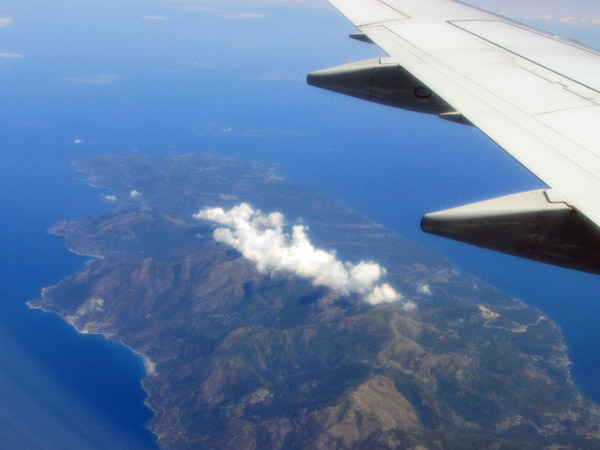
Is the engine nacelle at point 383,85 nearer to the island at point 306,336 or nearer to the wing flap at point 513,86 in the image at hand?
the wing flap at point 513,86

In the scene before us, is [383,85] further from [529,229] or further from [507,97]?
[529,229]

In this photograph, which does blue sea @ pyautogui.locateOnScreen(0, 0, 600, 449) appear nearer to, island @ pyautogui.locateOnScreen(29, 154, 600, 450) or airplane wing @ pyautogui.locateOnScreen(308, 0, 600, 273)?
airplane wing @ pyautogui.locateOnScreen(308, 0, 600, 273)

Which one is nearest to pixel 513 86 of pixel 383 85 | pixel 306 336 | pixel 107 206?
pixel 383 85

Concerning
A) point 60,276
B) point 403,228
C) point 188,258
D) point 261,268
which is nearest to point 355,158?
point 403,228

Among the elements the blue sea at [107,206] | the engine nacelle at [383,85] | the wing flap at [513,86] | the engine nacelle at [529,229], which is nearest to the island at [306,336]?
the blue sea at [107,206]

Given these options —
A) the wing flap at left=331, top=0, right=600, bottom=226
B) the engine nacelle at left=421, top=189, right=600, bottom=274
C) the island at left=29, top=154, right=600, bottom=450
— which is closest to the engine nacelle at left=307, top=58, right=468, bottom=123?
the wing flap at left=331, top=0, right=600, bottom=226
